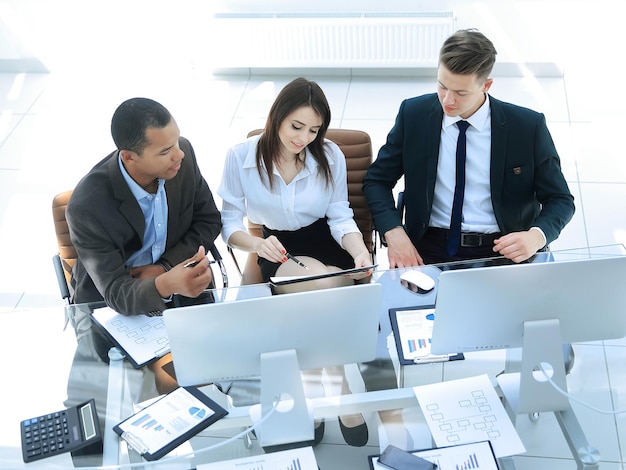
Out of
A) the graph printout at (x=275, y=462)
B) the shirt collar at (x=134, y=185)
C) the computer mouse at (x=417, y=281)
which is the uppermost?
the shirt collar at (x=134, y=185)

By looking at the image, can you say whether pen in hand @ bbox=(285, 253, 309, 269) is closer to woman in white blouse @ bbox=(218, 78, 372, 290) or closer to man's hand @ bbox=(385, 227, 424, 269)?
woman in white blouse @ bbox=(218, 78, 372, 290)

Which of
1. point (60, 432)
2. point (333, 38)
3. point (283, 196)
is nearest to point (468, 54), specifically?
point (283, 196)

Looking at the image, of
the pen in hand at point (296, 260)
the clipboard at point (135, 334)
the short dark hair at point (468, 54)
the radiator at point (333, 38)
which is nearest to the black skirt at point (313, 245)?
the pen in hand at point (296, 260)

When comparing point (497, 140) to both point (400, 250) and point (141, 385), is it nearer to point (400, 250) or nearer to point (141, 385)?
point (400, 250)

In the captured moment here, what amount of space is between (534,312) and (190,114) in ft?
12.8

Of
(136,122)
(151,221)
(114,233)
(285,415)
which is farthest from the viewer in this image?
(151,221)

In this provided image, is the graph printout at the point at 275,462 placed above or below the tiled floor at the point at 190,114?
below

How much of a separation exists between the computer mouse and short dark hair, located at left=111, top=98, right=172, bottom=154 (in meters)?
1.01

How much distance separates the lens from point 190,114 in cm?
546

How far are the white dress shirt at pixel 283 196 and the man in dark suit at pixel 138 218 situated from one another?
0.54 ft

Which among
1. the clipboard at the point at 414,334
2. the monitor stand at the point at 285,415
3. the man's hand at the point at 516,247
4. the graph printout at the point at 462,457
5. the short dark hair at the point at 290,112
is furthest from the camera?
the short dark hair at the point at 290,112

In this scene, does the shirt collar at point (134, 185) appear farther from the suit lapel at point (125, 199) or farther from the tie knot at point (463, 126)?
the tie knot at point (463, 126)

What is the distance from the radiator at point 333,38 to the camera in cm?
543

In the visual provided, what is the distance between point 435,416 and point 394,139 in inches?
51.7
